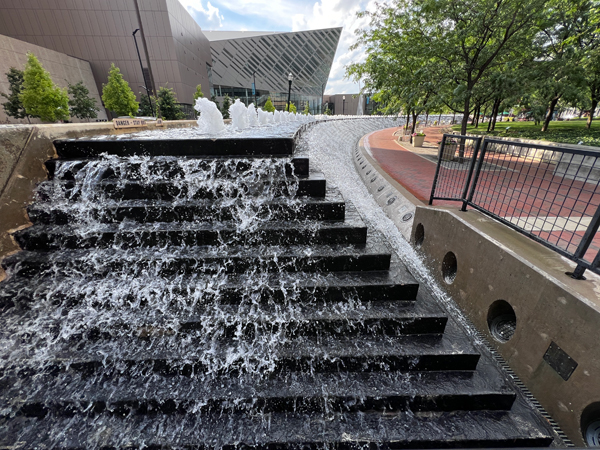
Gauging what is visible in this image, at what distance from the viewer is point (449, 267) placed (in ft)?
13.4

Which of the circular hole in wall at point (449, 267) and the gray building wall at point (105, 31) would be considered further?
the gray building wall at point (105, 31)

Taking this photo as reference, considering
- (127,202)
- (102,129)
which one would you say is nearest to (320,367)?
(127,202)

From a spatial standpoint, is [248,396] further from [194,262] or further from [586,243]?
[586,243]

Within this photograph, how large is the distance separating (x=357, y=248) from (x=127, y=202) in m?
3.12

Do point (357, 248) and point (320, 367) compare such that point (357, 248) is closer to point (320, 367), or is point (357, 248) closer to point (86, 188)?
point (320, 367)

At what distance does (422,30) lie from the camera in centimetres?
1041

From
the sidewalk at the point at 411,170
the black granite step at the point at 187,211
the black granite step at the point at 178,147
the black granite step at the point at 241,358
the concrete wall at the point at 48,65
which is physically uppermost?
the concrete wall at the point at 48,65

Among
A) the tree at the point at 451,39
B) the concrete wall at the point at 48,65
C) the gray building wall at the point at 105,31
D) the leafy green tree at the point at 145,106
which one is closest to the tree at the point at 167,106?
the leafy green tree at the point at 145,106

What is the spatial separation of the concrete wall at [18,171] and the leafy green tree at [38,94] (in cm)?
2648

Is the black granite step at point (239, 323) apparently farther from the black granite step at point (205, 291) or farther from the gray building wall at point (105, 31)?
the gray building wall at point (105, 31)

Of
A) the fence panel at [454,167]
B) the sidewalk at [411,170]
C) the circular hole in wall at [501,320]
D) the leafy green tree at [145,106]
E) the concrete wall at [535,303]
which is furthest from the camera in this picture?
the leafy green tree at [145,106]

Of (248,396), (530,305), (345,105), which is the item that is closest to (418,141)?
(530,305)

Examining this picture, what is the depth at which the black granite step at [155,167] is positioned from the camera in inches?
139

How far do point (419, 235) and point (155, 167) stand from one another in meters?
4.82
